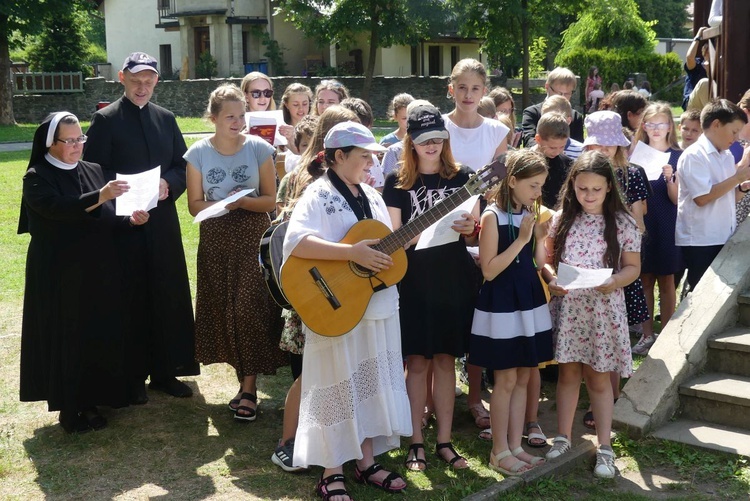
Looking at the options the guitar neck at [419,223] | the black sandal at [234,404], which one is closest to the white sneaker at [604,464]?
the guitar neck at [419,223]

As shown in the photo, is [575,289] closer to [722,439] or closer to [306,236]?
[722,439]

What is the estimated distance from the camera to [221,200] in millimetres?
6031

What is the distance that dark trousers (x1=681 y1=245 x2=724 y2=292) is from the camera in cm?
694

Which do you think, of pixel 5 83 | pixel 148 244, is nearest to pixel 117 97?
pixel 5 83

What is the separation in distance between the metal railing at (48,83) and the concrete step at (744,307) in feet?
113

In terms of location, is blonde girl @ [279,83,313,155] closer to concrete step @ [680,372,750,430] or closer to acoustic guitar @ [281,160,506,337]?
acoustic guitar @ [281,160,506,337]

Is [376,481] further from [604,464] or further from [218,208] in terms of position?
[218,208]

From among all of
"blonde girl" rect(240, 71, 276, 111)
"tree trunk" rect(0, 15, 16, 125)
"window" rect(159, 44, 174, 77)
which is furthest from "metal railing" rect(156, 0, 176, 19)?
"blonde girl" rect(240, 71, 276, 111)

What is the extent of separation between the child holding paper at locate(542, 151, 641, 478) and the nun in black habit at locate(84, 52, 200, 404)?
255 centimetres

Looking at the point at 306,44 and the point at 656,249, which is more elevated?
the point at 306,44

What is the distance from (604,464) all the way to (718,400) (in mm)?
1040

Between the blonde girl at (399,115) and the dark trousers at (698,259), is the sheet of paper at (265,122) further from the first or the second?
the dark trousers at (698,259)

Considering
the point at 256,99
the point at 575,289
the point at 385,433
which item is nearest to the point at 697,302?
the point at 575,289

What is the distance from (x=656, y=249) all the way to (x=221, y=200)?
347 centimetres
